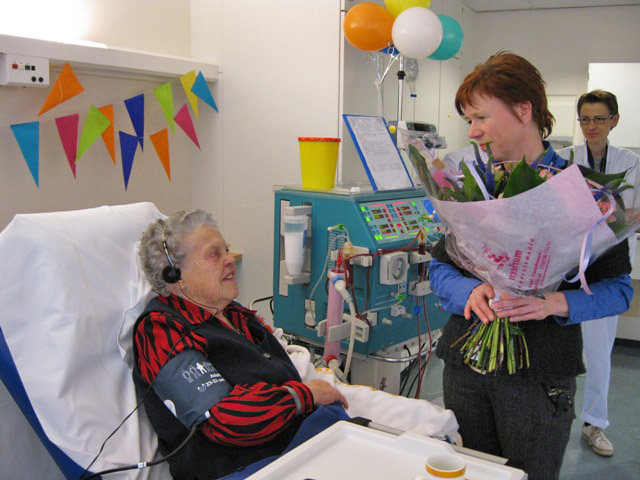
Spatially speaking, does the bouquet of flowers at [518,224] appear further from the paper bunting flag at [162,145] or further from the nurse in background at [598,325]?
the paper bunting flag at [162,145]

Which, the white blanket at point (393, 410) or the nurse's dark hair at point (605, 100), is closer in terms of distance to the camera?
the white blanket at point (393, 410)

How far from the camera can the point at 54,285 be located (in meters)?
1.78

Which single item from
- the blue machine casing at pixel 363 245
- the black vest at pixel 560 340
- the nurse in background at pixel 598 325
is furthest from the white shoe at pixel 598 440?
the black vest at pixel 560 340

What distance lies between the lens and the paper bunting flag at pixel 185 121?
11.1ft

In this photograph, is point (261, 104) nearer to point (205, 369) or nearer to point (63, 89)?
point (63, 89)

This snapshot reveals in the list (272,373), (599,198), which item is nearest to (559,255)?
(599,198)

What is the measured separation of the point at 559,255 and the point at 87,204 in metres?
2.43

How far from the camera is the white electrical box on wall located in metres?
2.55

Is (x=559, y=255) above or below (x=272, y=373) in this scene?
above

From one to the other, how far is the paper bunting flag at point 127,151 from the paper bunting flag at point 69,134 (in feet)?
0.88

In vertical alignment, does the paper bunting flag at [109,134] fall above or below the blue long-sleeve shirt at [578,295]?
above

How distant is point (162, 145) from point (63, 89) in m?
0.69

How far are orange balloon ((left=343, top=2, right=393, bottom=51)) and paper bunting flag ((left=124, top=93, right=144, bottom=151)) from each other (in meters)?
1.02

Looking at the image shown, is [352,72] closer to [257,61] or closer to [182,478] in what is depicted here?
[257,61]
